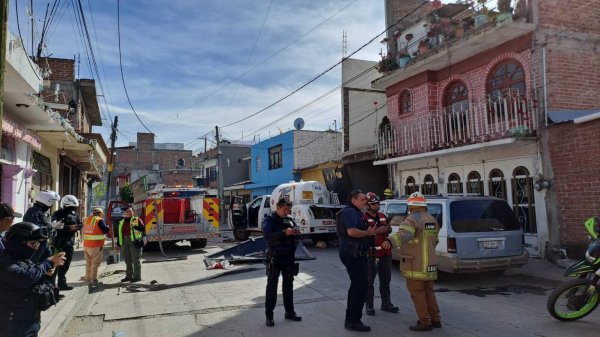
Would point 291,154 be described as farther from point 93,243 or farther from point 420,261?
point 420,261

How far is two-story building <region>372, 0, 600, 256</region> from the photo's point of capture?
10.8 m

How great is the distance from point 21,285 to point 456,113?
1232 cm

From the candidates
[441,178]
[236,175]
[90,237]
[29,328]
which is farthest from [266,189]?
[29,328]

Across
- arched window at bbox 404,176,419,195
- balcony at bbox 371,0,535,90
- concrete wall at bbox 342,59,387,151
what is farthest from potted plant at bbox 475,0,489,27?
concrete wall at bbox 342,59,387,151

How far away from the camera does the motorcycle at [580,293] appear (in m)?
5.42

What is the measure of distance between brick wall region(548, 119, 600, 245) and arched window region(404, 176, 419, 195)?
548cm

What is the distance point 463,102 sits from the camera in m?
13.7

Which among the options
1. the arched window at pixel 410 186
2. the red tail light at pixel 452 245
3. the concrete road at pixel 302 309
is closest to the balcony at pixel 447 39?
the arched window at pixel 410 186

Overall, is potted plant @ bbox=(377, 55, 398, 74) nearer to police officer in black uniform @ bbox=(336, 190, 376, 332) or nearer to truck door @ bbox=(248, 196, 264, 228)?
truck door @ bbox=(248, 196, 264, 228)

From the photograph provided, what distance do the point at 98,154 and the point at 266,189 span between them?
17.4 metres

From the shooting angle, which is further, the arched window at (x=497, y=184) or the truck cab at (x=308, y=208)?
the truck cab at (x=308, y=208)

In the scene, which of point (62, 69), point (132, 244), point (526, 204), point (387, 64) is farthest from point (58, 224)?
point (62, 69)

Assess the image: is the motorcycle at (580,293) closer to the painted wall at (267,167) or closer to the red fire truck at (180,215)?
the red fire truck at (180,215)

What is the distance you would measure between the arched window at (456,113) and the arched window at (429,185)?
6.01ft
